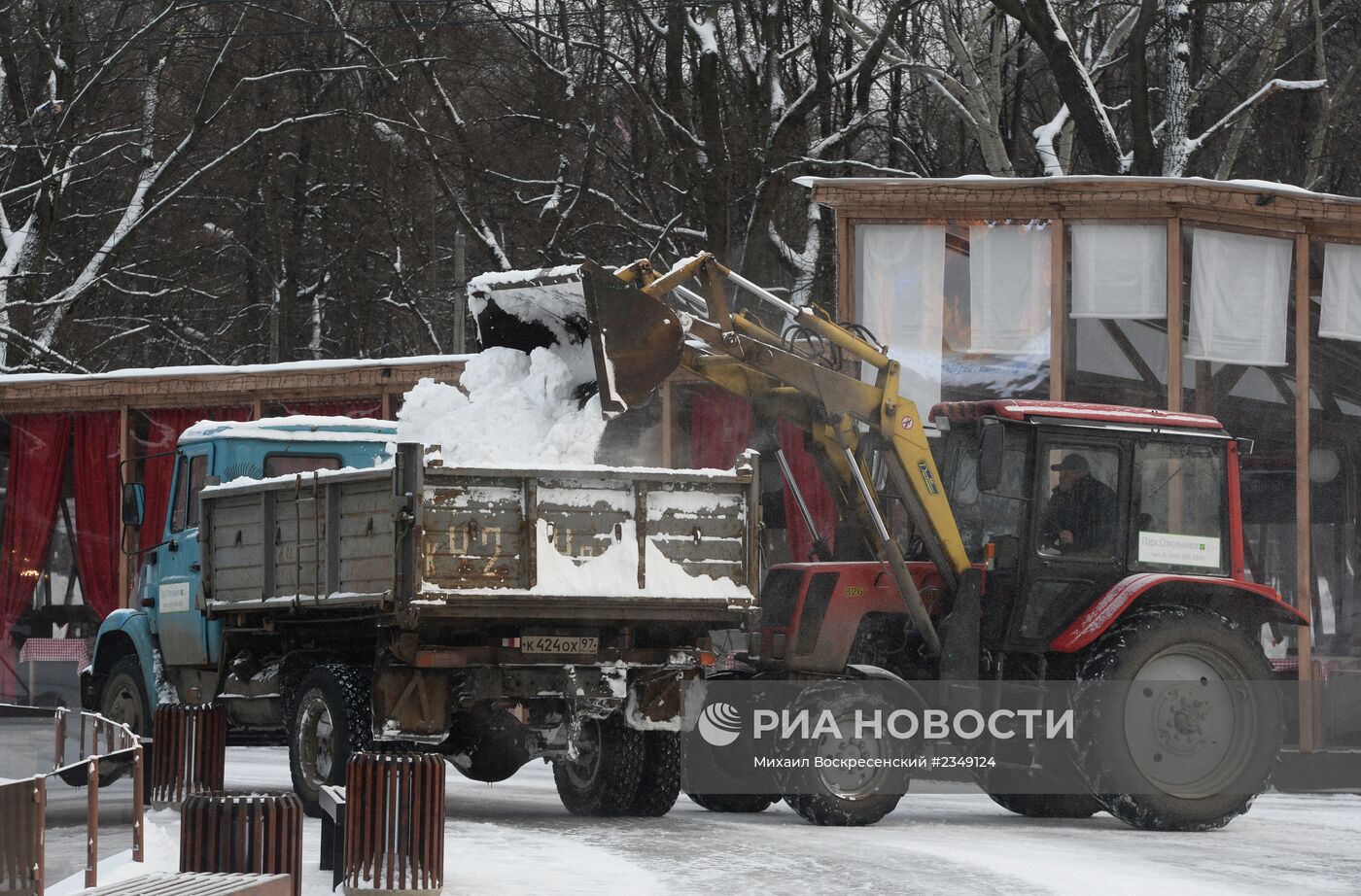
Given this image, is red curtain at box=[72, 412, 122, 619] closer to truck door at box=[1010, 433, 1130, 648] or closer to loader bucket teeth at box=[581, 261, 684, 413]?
loader bucket teeth at box=[581, 261, 684, 413]

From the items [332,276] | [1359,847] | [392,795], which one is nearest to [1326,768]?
[1359,847]

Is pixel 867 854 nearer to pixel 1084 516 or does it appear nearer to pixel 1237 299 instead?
pixel 1084 516

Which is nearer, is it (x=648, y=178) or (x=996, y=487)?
(x=996, y=487)

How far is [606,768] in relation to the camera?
12.5m

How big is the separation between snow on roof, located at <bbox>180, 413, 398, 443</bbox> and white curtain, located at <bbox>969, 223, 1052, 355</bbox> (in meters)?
6.10

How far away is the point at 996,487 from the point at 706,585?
79.3 inches

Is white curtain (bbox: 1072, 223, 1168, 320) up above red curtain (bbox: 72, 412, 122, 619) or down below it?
above

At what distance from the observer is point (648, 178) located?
28.0 m

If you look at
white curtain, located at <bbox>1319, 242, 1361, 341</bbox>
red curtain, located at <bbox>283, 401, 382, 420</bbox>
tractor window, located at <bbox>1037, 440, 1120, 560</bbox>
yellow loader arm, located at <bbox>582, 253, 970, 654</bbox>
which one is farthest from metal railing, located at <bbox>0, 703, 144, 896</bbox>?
white curtain, located at <bbox>1319, 242, 1361, 341</bbox>

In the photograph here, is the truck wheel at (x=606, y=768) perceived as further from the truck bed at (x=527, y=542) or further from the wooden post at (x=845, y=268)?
the wooden post at (x=845, y=268)

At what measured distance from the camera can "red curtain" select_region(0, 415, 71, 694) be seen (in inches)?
915

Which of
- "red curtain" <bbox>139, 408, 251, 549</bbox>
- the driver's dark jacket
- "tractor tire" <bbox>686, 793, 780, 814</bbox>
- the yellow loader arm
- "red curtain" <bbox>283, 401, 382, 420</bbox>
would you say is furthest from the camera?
"red curtain" <bbox>139, 408, 251, 549</bbox>

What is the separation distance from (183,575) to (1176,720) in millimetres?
6797

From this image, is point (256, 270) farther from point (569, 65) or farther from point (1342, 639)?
point (1342, 639)
